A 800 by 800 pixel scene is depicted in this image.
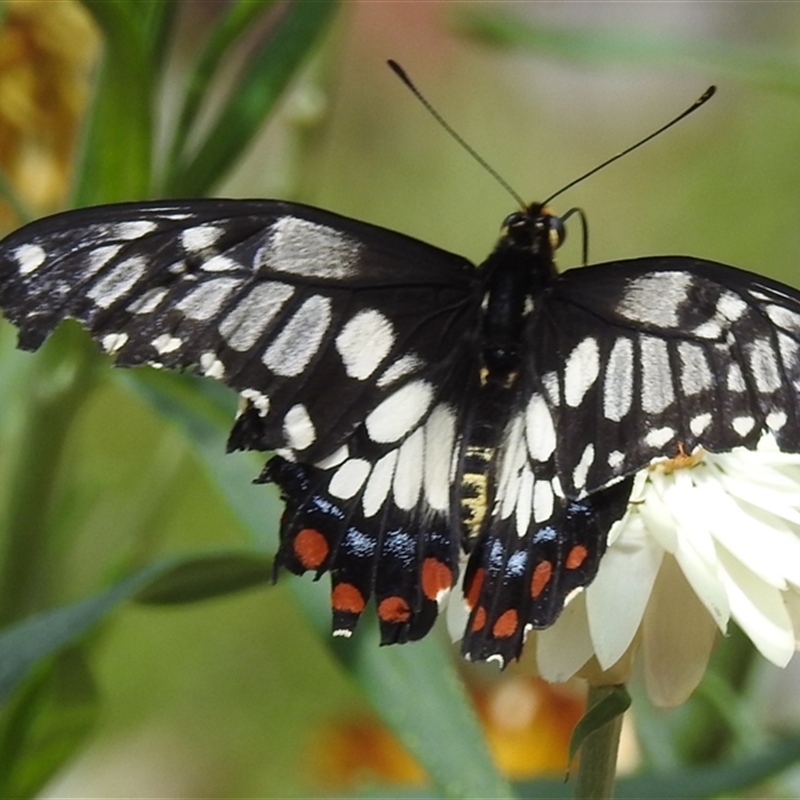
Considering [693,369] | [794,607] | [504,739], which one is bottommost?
[504,739]

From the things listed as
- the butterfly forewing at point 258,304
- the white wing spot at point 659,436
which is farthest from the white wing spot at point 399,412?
the white wing spot at point 659,436

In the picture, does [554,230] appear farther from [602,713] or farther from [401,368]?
[602,713]

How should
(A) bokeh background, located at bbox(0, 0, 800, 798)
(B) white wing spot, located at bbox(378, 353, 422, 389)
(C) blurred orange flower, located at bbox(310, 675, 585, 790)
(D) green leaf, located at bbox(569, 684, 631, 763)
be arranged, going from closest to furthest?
1. (D) green leaf, located at bbox(569, 684, 631, 763)
2. (B) white wing spot, located at bbox(378, 353, 422, 389)
3. (A) bokeh background, located at bbox(0, 0, 800, 798)
4. (C) blurred orange flower, located at bbox(310, 675, 585, 790)

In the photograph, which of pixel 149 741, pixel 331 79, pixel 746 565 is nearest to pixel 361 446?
pixel 746 565

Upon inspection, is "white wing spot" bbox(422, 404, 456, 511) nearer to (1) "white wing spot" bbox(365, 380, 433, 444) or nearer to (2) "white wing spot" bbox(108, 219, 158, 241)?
(1) "white wing spot" bbox(365, 380, 433, 444)

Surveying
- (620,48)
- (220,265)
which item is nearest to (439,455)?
(220,265)

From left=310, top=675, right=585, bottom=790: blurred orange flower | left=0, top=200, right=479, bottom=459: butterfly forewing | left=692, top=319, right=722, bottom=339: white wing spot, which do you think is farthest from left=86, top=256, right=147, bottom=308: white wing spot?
left=310, top=675, right=585, bottom=790: blurred orange flower
